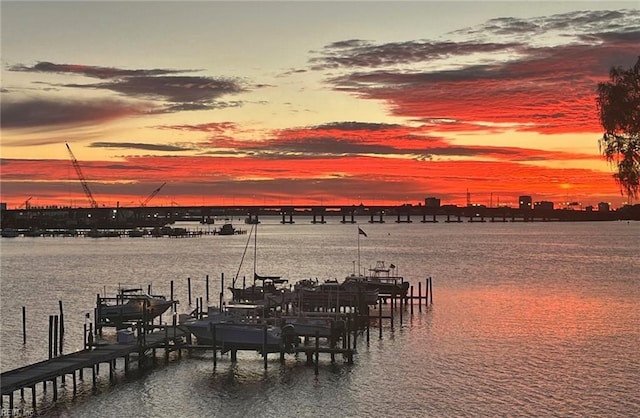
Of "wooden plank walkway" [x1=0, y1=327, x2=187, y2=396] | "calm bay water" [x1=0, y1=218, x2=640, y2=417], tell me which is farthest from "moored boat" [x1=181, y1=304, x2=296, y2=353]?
"wooden plank walkway" [x1=0, y1=327, x2=187, y2=396]

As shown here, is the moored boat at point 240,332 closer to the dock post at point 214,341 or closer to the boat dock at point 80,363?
the dock post at point 214,341

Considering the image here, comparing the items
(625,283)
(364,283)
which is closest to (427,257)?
(625,283)

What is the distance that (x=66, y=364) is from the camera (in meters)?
39.5

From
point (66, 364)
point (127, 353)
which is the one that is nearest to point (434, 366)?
point (127, 353)

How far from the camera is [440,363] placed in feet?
159

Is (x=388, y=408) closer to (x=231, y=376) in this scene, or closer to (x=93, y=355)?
(x=231, y=376)

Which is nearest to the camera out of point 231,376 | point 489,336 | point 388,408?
point 388,408

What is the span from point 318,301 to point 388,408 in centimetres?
2514

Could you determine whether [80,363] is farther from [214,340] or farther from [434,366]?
[434,366]

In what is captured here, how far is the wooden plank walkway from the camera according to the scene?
3612 centimetres

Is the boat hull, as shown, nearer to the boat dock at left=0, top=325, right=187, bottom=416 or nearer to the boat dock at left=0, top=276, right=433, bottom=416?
Result: the boat dock at left=0, top=276, right=433, bottom=416

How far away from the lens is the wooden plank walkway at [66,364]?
36125mm

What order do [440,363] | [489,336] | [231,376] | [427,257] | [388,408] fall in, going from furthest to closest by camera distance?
1. [427,257]
2. [489,336]
3. [440,363]
4. [231,376]
5. [388,408]

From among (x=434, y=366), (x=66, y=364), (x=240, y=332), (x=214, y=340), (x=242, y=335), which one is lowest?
(x=434, y=366)
